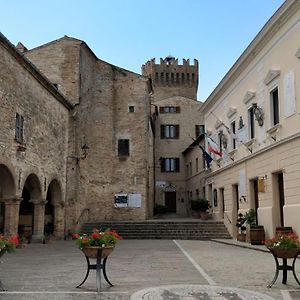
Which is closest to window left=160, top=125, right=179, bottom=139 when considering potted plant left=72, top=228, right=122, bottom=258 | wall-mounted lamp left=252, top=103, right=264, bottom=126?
wall-mounted lamp left=252, top=103, right=264, bottom=126

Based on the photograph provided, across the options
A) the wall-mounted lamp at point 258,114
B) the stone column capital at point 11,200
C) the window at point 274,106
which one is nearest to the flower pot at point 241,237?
the wall-mounted lamp at point 258,114

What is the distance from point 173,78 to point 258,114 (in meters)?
36.6

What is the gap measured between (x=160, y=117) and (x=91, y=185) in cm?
1719

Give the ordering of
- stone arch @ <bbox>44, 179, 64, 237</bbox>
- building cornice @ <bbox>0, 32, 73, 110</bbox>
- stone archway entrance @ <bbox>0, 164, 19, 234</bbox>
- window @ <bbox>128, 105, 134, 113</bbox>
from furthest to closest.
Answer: window @ <bbox>128, 105, 134, 113</bbox> < stone arch @ <bbox>44, 179, 64, 237</bbox> < stone archway entrance @ <bbox>0, 164, 19, 234</bbox> < building cornice @ <bbox>0, 32, 73, 110</bbox>

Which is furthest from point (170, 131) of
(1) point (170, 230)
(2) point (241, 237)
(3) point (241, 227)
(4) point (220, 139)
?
(3) point (241, 227)

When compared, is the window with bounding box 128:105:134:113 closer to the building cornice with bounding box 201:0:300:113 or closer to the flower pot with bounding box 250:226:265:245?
the building cornice with bounding box 201:0:300:113

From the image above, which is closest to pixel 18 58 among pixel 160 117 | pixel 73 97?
pixel 73 97

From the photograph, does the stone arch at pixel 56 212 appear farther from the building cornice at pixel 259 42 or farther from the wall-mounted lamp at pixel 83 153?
the building cornice at pixel 259 42

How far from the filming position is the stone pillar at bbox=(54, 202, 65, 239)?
22.2 metres

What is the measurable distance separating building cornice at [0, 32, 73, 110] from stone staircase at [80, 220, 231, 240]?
745 centimetres

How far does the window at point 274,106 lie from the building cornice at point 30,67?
9334 mm

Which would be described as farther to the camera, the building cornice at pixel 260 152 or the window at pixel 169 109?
the window at pixel 169 109

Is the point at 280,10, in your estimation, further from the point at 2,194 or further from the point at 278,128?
the point at 2,194

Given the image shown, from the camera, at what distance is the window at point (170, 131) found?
42.6 meters
